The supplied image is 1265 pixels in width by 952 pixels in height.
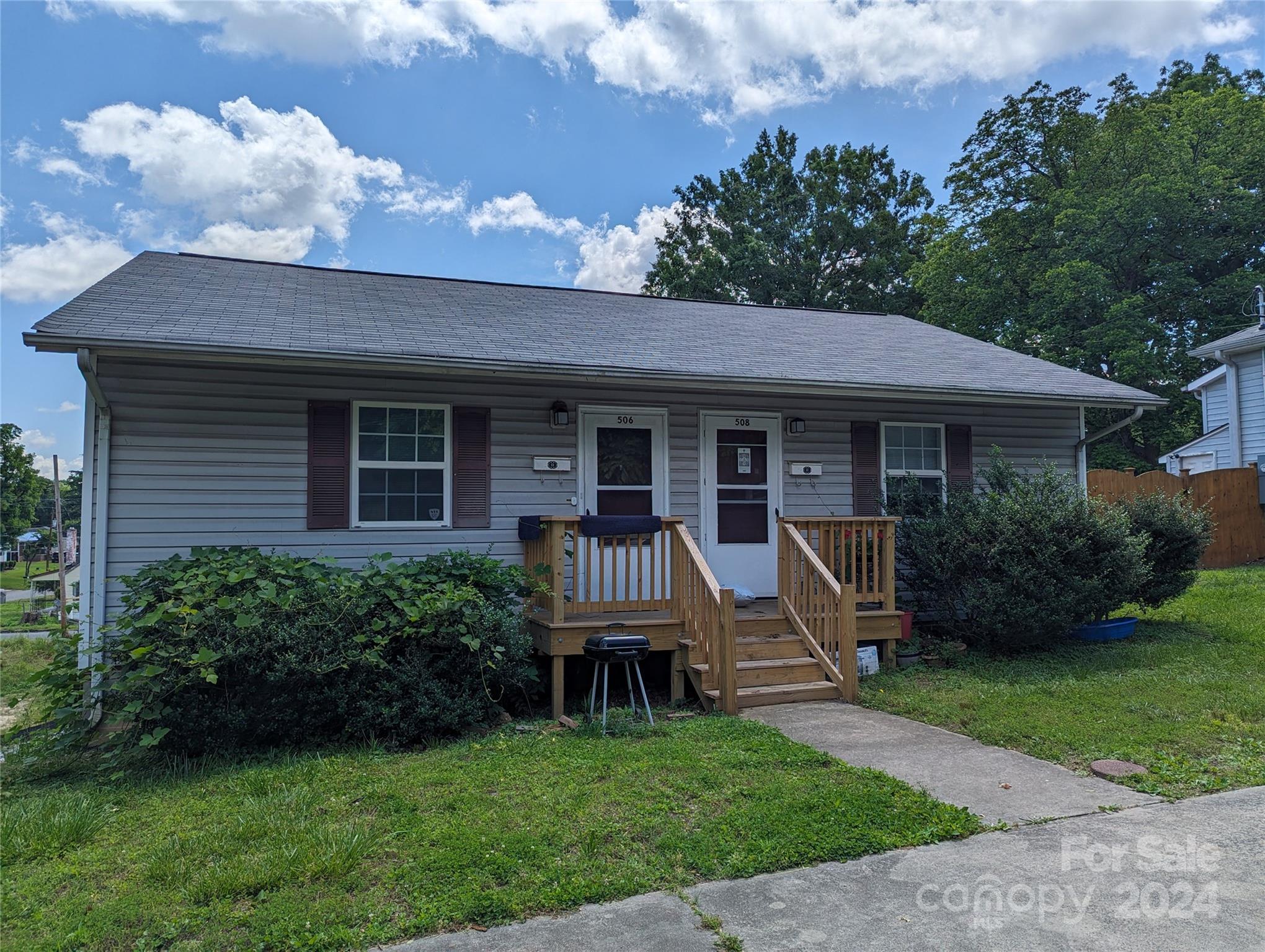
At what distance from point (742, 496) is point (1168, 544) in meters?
4.51

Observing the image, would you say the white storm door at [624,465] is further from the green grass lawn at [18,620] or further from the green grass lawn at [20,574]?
the green grass lawn at [20,574]

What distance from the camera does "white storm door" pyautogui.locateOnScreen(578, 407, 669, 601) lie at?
7262 millimetres

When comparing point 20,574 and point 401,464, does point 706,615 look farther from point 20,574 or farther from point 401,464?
point 20,574

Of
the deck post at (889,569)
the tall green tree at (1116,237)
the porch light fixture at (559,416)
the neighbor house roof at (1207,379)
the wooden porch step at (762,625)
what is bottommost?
the wooden porch step at (762,625)

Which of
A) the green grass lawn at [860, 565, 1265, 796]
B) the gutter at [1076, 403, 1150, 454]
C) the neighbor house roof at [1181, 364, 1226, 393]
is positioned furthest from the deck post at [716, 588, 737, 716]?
the neighbor house roof at [1181, 364, 1226, 393]

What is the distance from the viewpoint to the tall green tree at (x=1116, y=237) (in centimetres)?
1995

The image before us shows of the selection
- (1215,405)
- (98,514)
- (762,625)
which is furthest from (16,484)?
(1215,405)

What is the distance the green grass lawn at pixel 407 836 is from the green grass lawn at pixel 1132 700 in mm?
1498

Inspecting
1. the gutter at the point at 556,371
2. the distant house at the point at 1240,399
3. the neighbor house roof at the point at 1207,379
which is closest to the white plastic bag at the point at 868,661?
the gutter at the point at 556,371

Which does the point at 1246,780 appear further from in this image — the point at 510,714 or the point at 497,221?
the point at 497,221

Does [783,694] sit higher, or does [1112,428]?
[1112,428]

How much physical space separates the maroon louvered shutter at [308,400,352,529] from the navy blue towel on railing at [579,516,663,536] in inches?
81.2

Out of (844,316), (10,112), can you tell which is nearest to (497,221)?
(844,316)

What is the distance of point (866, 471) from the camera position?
8.25 metres
